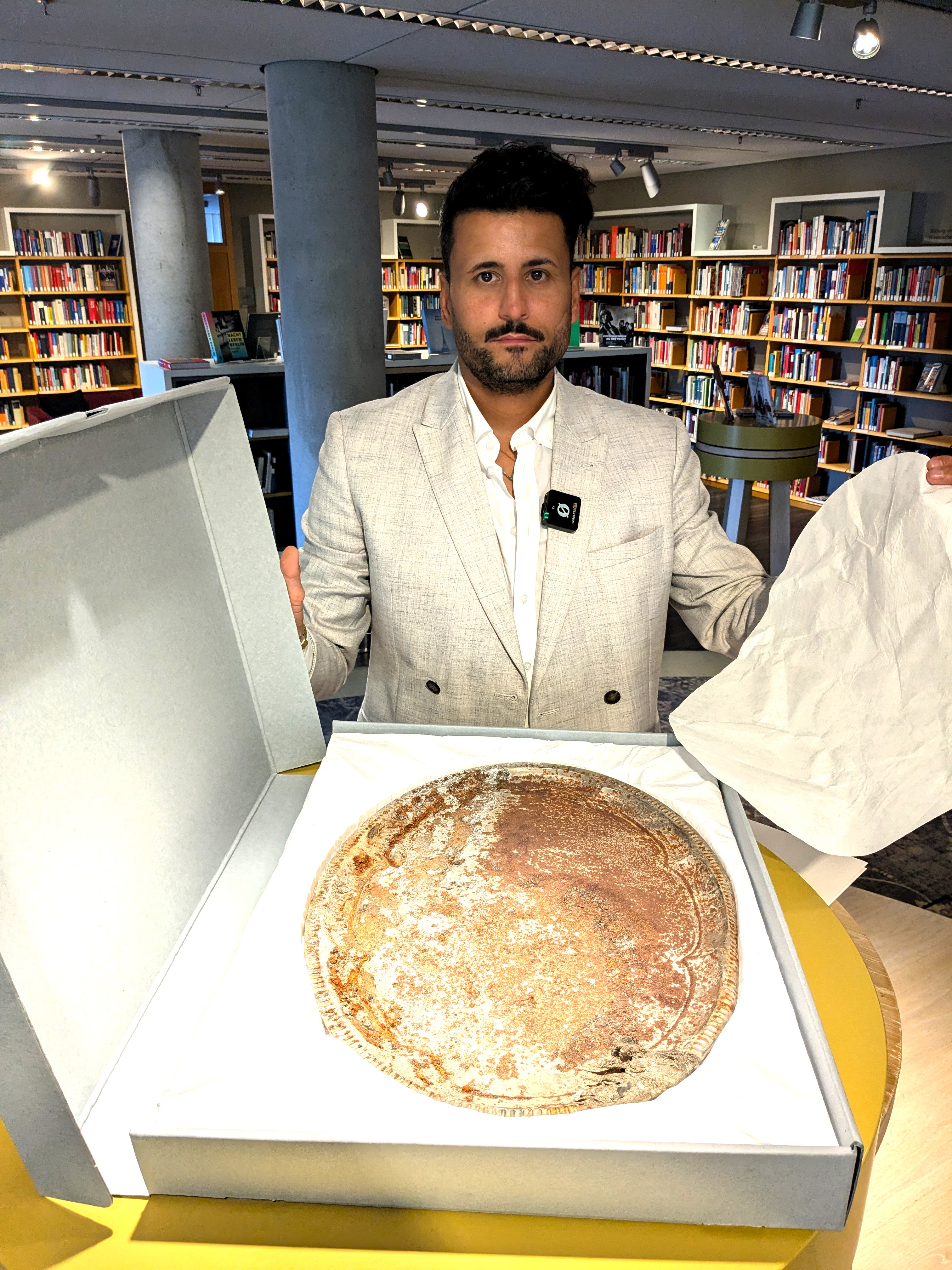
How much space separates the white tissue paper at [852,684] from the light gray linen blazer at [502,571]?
1.49 feet

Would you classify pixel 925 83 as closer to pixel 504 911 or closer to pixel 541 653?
pixel 541 653

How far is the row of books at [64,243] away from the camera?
9.19 meters

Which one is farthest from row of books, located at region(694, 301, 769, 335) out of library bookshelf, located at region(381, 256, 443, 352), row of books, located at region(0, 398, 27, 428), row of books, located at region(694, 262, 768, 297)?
row of books, located at region(0, 398, 27, 428)

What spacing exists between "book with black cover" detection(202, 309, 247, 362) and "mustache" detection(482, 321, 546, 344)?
477cm

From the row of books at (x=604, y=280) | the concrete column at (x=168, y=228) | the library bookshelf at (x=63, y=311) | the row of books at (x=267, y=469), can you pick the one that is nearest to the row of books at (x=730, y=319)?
the row of books at (x=604, y=280)

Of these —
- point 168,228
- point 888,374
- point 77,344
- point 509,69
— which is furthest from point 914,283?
point 77,344

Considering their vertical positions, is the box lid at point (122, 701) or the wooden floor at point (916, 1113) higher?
the box lid at point (122, 701)

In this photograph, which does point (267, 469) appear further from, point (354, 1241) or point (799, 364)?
point (354, 1241)

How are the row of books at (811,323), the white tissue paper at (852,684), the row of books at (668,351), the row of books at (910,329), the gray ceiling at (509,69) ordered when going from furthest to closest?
1. the row of books at (668,351)
2. the row of books at (811,323)
3. the row of books at (910,329)
4. the gray ceiling at (509,69)
5. the white tissue paper at (852,684)

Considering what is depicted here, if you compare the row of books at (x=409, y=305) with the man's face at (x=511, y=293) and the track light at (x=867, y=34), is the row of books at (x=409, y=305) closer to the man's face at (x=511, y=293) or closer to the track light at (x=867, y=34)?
the track light at (x=867, y=34)

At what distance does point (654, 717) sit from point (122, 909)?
3.58 ft

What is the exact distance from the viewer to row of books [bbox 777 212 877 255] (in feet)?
23.5

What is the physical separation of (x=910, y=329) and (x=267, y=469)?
5.04 meters

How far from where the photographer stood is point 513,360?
1412 millimetres
